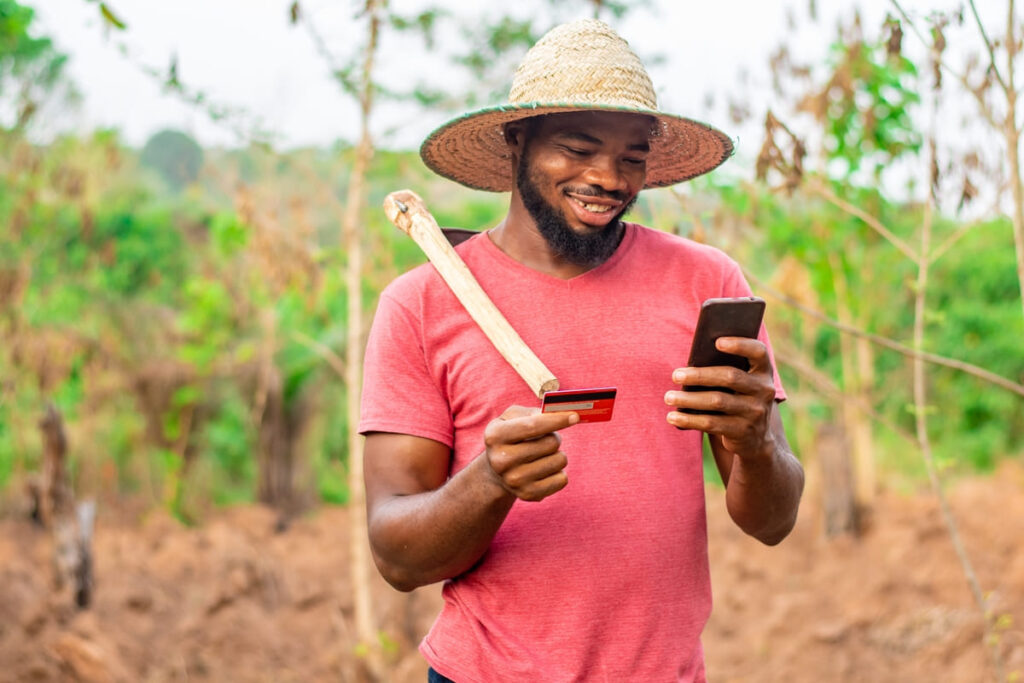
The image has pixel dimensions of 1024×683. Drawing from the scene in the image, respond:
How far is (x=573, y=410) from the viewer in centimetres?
153

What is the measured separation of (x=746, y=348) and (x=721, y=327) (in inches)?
1.9

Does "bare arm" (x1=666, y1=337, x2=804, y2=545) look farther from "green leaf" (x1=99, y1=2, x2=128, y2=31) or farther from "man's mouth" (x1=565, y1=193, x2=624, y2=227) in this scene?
"green leaf" (x1=99, y1=2, x2=128, y2=31)

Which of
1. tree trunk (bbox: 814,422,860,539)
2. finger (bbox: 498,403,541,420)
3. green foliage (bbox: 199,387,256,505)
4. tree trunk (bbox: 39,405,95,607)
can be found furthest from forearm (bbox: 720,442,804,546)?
green foliage (bbox: 199,387,256,505)

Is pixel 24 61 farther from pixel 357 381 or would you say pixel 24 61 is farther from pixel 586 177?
pixel 586 177

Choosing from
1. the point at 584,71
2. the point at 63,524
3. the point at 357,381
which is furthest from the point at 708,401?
the point at 63,524

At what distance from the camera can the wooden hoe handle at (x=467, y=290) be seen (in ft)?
5.68

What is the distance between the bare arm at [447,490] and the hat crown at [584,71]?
672mm

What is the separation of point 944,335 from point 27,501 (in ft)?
27.2

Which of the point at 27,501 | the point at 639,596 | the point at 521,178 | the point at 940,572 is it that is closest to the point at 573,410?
the point at 639,596

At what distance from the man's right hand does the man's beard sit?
49 centimetres

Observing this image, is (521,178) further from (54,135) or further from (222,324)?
(54,135)

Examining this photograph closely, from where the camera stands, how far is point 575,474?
5.86 feet

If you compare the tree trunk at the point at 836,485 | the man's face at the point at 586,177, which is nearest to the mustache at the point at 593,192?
the man's face at the point at 586,177

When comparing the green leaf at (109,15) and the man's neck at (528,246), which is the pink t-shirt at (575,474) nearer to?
the man's neck at (528,246)
